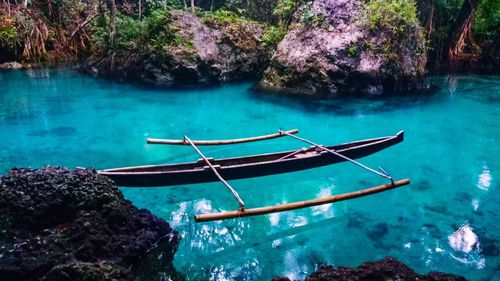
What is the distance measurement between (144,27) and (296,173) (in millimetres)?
9277

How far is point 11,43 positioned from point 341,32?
1193 centimetres

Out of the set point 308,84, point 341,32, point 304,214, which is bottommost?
point 304,214

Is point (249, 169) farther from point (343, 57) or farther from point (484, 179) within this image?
point (343, 57)

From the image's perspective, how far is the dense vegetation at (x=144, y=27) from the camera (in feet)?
46.0

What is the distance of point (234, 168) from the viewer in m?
5.54

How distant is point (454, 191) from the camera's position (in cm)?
635

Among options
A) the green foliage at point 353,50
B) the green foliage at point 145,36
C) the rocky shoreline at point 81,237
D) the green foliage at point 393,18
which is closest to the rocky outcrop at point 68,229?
the rocky shoreline at point 81,237

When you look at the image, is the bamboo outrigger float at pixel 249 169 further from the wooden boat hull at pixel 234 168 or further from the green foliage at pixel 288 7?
the green foliage at pixel 288 7

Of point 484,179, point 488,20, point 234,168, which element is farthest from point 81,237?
point 488,20

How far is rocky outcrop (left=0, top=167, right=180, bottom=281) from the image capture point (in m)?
3.15

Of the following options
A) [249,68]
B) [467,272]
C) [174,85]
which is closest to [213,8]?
[249,68]

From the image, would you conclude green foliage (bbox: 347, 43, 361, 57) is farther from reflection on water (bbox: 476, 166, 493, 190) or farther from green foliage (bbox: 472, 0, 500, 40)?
green foliage (bbox: 472, 0, 500, 40)

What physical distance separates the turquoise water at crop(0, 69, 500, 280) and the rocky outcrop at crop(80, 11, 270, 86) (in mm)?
869

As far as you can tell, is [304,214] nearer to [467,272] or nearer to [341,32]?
[467,272]
